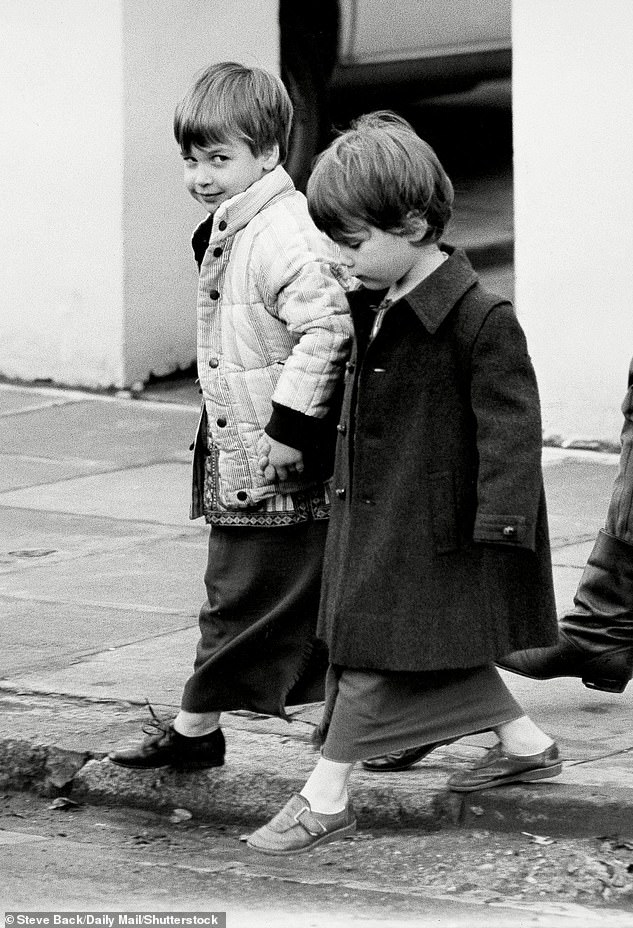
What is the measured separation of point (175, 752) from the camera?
4.50 metres

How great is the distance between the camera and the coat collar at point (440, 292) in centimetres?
385

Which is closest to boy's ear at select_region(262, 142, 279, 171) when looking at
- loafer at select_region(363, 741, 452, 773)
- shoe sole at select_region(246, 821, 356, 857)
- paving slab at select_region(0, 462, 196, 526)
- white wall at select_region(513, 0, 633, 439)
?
loafer at select_region(363, 741, 452, 773)

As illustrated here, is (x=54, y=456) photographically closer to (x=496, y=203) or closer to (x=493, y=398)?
(x=496, y=203)

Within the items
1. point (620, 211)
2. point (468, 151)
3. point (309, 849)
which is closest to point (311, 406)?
point (309, 849)

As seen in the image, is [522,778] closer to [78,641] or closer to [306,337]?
[306,337]

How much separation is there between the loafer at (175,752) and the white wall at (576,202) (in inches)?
164

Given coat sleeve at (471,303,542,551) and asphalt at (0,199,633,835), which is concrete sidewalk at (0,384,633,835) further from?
coat sleeve at (471,303,542,551)

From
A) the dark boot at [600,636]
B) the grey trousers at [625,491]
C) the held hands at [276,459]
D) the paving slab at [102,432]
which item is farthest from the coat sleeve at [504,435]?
the paving slab at [102,432]

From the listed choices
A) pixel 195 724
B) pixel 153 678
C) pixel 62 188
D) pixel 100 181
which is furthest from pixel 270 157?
pixel 62 188

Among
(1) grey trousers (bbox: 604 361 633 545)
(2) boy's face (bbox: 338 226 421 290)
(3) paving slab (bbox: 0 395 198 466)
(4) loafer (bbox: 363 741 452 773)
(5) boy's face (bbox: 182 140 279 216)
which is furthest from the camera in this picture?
(3) paving slab (bbox: 0 395 198 466)

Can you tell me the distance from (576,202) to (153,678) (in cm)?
391

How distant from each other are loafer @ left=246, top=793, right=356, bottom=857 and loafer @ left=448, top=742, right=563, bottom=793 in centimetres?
34

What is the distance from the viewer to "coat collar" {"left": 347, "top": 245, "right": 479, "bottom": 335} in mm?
3848

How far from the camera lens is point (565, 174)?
27.0 ft
